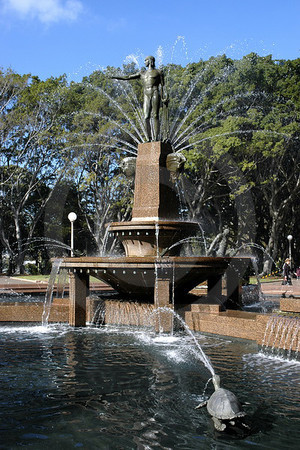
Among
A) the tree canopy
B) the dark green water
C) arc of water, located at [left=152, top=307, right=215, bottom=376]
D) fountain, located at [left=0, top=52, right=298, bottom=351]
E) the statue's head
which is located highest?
the tree canopy

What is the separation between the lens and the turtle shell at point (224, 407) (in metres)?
5.10

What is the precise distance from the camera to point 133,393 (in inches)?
249

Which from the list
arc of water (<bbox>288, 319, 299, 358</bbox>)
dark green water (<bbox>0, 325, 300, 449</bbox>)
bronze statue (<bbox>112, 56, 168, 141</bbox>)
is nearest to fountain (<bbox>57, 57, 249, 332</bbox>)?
bronze statue (<bbox>112, 56, 168, 141</bbox>)

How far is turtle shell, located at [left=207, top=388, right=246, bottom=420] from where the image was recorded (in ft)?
16.7

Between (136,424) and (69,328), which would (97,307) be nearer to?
(69,328)

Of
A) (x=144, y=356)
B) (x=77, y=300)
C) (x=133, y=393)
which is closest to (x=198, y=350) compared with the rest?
(x=144, y=356)

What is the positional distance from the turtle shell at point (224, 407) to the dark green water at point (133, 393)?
0.61 feet

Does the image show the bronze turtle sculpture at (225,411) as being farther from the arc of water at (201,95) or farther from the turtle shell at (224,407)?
the arc of water at (201,95)

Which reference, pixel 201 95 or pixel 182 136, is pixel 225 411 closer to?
pixel 182 136

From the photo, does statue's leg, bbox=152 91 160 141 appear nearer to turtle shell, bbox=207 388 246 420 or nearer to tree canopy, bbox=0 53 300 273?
turtle shell, bbox=207 388 246 420

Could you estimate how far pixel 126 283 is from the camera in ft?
39.1

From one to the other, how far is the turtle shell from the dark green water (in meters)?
0.19

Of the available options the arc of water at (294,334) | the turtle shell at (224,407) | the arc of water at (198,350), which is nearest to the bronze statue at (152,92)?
the arc of water at (198,350)

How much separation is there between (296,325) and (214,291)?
483 cm
